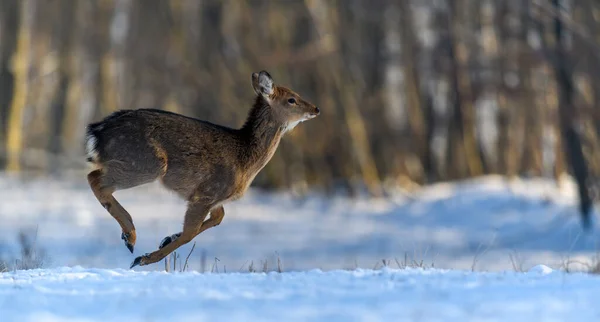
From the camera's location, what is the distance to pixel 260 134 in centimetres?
991

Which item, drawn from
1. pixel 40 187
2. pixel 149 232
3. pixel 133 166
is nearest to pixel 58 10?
pixel 40 187

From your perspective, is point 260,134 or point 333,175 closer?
point 260,134

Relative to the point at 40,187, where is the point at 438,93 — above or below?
above

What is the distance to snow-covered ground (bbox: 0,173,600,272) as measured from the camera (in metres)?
17.6

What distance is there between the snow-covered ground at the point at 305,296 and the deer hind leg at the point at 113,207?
174cm

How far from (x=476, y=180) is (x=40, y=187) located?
13.8 metres

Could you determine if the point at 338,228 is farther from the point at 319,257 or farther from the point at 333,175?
the point at 333,175

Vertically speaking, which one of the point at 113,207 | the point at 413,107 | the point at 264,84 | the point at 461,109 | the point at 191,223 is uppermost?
the point at 413,107

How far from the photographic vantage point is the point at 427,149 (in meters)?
36.8

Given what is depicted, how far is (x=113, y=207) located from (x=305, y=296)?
11.4 feet

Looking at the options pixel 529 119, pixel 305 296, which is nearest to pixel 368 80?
pixel 529 119

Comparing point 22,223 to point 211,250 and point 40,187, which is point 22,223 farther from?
point 40,187

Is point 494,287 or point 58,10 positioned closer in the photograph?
point 494,287

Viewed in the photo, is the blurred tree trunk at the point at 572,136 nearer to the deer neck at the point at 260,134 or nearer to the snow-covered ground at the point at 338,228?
the snow-covered ground at the point at 338,228
